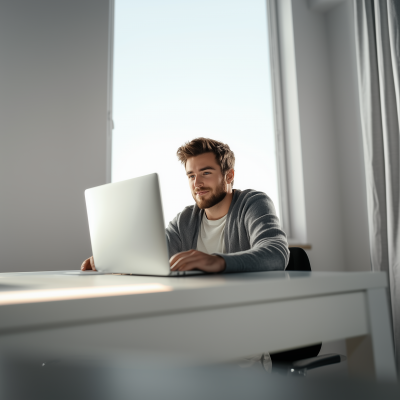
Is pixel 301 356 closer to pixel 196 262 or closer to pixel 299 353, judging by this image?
pixel 299 353

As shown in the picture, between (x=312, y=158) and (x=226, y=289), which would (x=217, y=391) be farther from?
(x=312, y=158)

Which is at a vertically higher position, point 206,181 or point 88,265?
point 206,181

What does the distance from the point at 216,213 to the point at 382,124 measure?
1.32 metres

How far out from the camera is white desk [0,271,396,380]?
0.47 m

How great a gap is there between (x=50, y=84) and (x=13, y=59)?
22 centimetres

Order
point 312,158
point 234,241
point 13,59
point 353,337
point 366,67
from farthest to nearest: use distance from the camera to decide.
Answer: point 312,158 → point 366,67 → point 13,59 → point 234,241 → point 353,337

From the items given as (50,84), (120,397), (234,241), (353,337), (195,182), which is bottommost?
(353,337)

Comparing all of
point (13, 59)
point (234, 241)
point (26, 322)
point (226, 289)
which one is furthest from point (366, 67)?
point (26, 322)

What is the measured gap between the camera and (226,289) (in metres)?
0.60

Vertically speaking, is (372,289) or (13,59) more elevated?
(13,59)

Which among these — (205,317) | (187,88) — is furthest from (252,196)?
(187,88)

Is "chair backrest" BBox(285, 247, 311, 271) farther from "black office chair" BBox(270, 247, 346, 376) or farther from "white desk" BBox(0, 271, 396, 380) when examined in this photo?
"white desk" BBox(0, 271, 396, 380)

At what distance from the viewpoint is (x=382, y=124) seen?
2316mm

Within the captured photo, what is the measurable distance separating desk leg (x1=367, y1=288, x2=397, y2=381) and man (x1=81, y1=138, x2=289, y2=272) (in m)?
0.49
